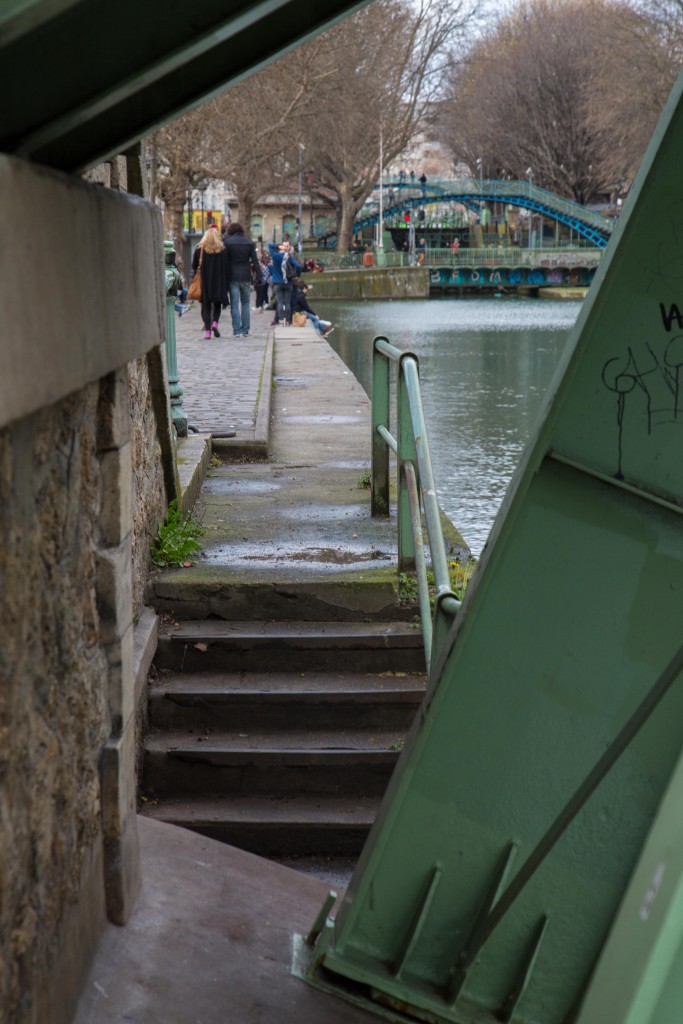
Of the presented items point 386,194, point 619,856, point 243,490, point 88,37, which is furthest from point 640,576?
point 386,194

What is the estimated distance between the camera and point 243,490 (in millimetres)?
9102

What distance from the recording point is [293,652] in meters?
6.38

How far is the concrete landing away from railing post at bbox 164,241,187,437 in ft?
15.7

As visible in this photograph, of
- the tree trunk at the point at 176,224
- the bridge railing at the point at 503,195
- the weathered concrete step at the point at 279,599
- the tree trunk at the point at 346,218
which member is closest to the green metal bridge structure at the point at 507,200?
the bridge railing at the point at 503,195

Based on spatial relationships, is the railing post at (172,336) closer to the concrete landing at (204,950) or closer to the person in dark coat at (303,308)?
the concrete landing at (204,950)

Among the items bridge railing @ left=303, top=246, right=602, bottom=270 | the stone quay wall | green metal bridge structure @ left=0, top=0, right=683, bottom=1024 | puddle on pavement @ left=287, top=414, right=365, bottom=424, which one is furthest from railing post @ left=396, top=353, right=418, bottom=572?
bridge railing @ left=303, top=246, right=602, bottom=270

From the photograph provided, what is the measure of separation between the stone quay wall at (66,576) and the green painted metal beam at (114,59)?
13 centimetres

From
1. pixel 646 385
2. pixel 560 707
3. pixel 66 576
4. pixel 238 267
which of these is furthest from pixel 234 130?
pixel 66 576

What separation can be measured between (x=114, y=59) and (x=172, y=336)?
667 centimetres

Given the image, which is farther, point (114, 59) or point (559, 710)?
point (559, 710)

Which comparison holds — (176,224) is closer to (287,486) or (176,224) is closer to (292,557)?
(287,486)

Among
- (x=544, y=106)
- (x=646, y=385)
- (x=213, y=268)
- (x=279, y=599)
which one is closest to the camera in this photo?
(x=646, y=385)

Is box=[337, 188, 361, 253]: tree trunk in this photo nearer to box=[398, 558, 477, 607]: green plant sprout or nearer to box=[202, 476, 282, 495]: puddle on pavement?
box=[202, 476, 282, 495]: puddle on pavement

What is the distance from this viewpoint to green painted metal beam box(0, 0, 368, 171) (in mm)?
2473
